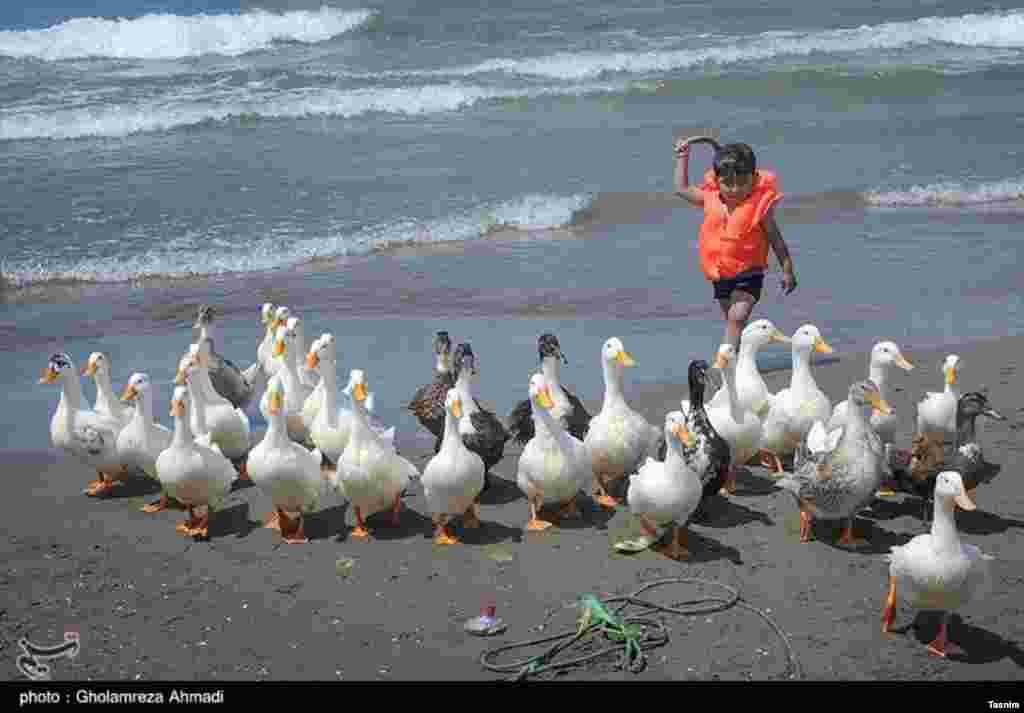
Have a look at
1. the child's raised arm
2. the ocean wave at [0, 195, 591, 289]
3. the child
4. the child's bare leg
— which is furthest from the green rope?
the ocean wave at [0, 195, 591, 289]

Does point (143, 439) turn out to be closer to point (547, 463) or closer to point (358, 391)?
point (358, 391)

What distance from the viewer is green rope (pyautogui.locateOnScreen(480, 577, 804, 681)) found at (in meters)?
5.71

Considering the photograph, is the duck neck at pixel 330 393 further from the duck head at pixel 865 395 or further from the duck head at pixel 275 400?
the duck head at pixel 865 395

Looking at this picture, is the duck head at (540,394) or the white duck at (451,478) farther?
the duck head at (540,394)

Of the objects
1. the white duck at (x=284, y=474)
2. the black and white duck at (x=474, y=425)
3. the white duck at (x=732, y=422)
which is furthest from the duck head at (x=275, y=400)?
the white duck at (x=732, y=422)

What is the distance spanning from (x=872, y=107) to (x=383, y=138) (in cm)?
793

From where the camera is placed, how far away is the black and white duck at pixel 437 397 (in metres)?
8.12

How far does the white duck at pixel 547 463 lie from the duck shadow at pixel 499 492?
441 millimetres

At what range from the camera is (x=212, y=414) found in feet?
26.7

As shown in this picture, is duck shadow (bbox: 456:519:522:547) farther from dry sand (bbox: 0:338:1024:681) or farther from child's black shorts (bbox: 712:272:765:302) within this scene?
child's black shorts (bbox: 712:272:765:302)

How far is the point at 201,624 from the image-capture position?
245 inches

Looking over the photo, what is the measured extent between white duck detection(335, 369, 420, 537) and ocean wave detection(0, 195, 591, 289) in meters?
6.64

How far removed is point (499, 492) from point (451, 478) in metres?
0.96

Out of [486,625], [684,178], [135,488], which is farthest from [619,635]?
[684,178]
